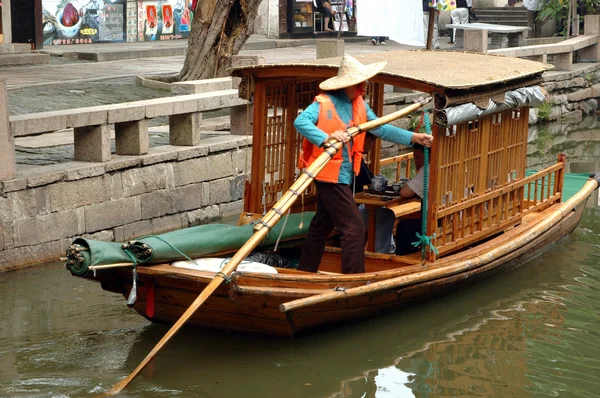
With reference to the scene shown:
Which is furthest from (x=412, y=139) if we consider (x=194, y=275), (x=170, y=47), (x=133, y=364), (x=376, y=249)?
(x=170, y=47)

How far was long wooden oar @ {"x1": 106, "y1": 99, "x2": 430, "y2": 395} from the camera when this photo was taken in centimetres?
585

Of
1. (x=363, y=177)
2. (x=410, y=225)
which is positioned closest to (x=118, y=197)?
(x=363, y=177)

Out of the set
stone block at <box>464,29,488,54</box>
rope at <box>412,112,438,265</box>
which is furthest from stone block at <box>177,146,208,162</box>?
stone block at <box>464,29,488,54</box>

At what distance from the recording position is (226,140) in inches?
423

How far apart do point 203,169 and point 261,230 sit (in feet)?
14.6

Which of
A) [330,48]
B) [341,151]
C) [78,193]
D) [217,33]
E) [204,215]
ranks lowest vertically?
[204,215]

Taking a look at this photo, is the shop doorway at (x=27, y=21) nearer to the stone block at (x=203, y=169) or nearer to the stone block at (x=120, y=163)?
the stone block at (x=203, y=169)

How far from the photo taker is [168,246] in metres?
6.34

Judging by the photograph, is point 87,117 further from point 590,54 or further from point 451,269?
point 590,54

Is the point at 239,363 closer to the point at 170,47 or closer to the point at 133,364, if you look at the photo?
the point at 133,364

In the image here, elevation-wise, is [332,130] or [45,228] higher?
[332,130]

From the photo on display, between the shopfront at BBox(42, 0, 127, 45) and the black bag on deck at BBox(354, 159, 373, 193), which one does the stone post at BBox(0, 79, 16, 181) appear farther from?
the shopfront at BBox(42, 0, 127, 45)

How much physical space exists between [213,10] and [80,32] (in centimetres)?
750

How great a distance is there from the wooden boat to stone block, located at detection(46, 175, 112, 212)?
1.83 metres
